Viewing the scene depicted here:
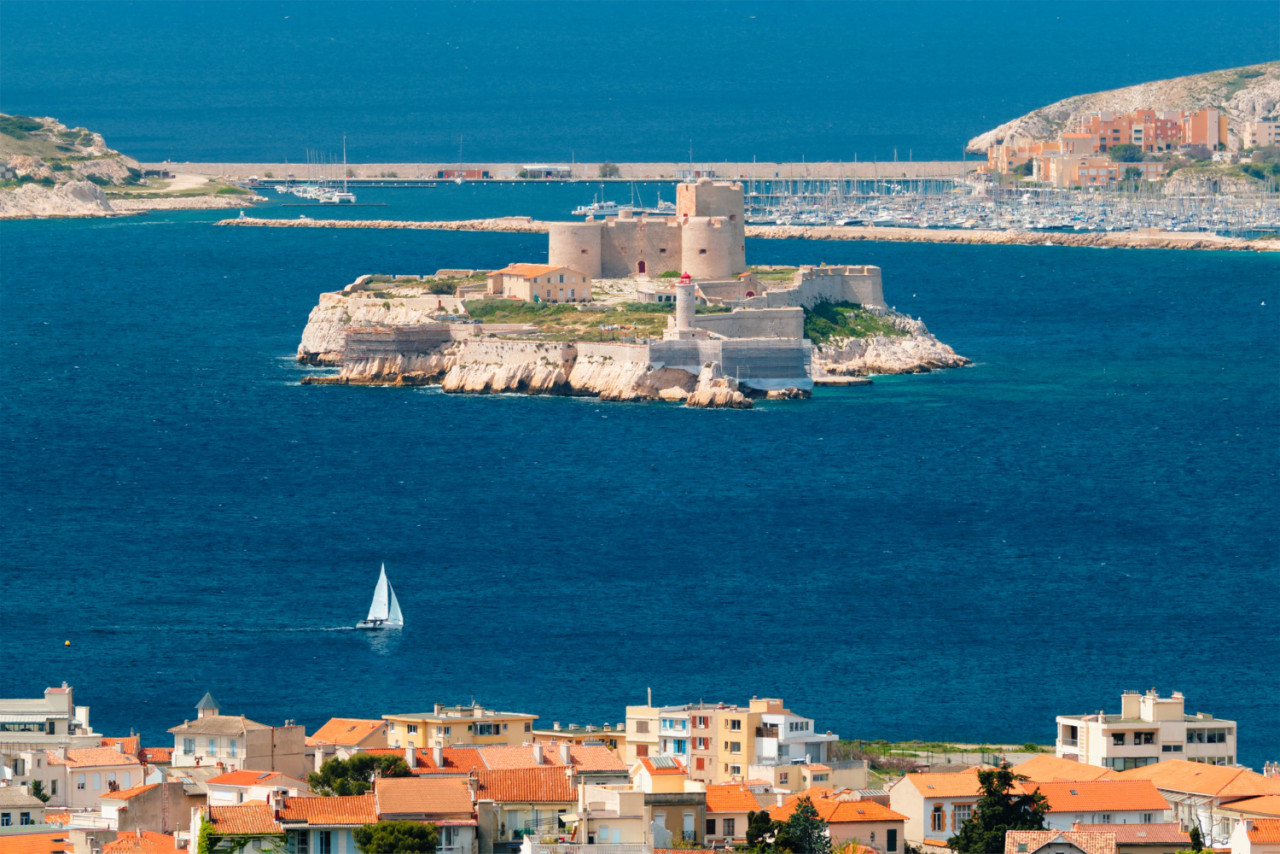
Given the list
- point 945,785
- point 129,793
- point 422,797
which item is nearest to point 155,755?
Result: point 129,793

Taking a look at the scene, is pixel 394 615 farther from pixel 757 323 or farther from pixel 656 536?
pixel 757 323

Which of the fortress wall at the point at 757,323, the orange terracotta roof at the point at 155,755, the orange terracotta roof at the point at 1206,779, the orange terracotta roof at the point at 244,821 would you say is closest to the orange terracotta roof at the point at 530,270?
the fortress wall at the point at 757,323

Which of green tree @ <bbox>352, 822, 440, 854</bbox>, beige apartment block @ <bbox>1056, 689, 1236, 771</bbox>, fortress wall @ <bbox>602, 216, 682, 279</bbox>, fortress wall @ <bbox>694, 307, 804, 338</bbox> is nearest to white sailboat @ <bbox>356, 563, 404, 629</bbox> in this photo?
beige apartment block @ <bbox>1056, 689, 1236, 771</bbox>

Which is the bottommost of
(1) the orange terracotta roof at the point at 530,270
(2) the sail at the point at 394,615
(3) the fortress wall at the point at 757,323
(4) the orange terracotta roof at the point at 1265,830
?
(4) the orange terracotta roof at the point at 1265,830

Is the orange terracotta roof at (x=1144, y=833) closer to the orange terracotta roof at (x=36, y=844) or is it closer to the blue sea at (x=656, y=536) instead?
the orange terracotta roof at (x=36, y=844)

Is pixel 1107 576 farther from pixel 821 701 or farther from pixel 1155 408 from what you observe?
pixel 1155 408
